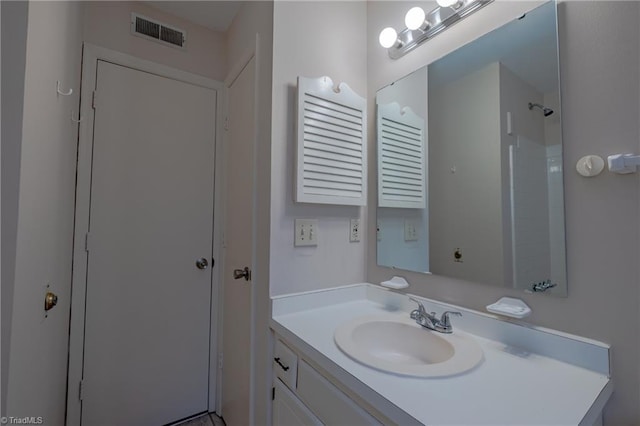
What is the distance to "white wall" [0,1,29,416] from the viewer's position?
63cm

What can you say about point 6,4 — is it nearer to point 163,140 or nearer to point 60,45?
point 60,45

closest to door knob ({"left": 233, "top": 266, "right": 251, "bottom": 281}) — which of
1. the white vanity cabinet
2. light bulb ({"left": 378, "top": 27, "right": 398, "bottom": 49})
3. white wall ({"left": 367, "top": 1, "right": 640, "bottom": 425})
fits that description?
the white vanity cabinet

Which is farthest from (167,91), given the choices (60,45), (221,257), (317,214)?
(317,214)

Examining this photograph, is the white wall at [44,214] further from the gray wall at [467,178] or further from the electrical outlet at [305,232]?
the gray wall at [467,178]

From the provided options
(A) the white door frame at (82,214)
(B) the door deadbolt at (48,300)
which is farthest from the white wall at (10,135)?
(A) the white door frame at (82,214)

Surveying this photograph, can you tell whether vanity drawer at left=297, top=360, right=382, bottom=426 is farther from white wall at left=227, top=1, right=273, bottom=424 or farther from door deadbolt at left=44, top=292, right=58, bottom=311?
door deadbolt at left=44, top=292, right=58, bottom=311

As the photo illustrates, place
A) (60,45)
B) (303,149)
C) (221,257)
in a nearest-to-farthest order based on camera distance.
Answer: (60,45), (303,149), (221,257)

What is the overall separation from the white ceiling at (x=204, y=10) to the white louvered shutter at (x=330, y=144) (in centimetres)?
91

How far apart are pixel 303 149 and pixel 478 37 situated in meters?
0.81

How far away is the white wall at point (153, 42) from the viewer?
1.56 metres

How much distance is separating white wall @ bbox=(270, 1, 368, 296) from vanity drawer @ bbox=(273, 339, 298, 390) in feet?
Answer: 0.74

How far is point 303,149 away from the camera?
1.26 m

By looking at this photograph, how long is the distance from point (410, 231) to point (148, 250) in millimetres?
1505

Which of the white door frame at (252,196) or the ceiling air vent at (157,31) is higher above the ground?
the ceiling air vent at (157,31)
